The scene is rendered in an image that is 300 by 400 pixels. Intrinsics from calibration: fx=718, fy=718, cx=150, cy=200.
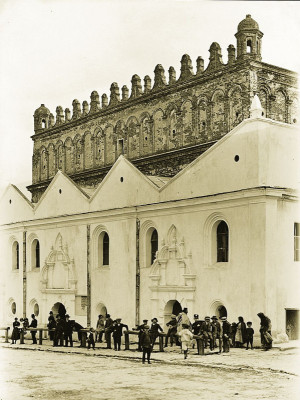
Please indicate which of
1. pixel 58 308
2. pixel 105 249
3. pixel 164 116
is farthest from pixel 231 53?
pixel 58 308

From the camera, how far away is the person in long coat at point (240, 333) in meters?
20.7

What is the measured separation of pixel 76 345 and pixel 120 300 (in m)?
2.29

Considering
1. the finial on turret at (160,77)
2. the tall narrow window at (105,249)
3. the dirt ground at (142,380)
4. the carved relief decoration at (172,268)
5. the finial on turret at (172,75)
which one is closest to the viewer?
the dirt ground at (142,380)

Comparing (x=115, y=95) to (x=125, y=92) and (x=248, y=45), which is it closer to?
(x=125, y=92)

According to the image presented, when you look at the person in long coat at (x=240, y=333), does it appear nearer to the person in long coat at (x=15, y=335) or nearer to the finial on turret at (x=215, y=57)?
the person in long coat at (x=15, y=335)

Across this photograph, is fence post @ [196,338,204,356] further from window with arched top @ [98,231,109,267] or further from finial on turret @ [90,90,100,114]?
finial on turret @ [90,90,100,114]

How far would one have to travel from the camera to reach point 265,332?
19969mm

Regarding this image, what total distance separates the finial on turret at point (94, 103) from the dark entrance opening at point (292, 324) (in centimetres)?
1734

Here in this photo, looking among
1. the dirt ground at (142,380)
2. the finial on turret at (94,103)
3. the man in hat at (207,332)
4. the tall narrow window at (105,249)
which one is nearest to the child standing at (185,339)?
the dirt ground at (142,380)

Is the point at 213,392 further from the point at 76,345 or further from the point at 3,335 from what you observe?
the point at 3,335

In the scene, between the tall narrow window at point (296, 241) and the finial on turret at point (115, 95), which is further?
the finial on turret at point (115, 95)

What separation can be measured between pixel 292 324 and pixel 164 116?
13.1 meters

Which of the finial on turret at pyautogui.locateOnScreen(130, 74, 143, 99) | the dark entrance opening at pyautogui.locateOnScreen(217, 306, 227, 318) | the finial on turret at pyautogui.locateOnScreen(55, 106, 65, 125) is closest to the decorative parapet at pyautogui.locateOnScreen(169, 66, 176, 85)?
the finial on turret at pyautogui.locateOnScreen(130, 74, 143, 99)

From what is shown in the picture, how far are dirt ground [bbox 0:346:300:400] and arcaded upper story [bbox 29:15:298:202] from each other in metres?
11.8
